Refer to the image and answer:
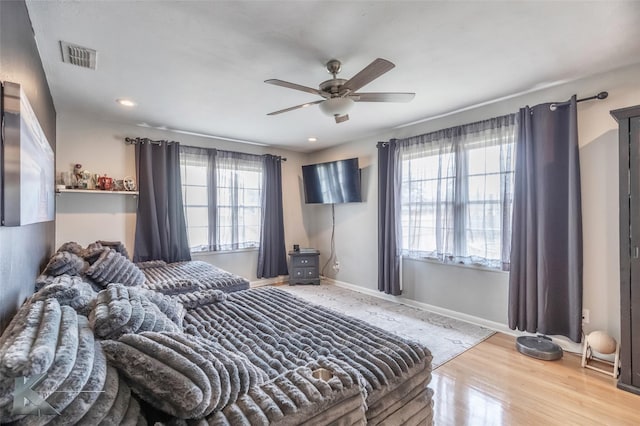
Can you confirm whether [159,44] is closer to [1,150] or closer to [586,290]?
[1,150]

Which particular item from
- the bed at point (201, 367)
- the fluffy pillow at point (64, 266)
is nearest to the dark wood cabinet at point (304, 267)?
the fluffy pillow at point (64, 266)

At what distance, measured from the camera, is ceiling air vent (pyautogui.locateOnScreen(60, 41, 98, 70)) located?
2.09 metres

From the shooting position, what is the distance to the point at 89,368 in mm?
808

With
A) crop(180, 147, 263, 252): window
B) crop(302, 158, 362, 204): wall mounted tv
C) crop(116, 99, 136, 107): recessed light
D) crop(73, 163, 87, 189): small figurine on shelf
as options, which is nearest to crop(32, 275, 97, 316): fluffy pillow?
crop(116, 99, 136, 107): recessed light

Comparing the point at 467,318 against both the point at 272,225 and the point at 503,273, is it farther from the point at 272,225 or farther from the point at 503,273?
the point at 272,225

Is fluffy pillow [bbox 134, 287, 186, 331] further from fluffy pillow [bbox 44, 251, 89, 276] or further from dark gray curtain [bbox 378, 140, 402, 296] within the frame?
dark gray curtain [bbox 378, 140, 402, 296]

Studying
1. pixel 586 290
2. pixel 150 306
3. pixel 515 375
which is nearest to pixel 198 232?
pixel 150 306

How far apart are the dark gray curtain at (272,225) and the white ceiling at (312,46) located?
196 centimetres

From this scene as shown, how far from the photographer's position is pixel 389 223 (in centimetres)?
420

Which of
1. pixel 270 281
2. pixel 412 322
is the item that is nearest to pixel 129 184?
pixel 270 281

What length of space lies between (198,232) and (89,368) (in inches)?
154

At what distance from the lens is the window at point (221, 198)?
14.6 feet

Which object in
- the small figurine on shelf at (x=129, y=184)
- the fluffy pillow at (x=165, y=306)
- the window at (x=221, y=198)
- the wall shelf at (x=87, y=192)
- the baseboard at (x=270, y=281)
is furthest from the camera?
the baseboard at (x=270, y=281)

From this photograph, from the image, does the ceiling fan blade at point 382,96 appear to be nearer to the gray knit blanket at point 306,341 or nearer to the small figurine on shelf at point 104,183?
the gray knit blanket at point 306,341
